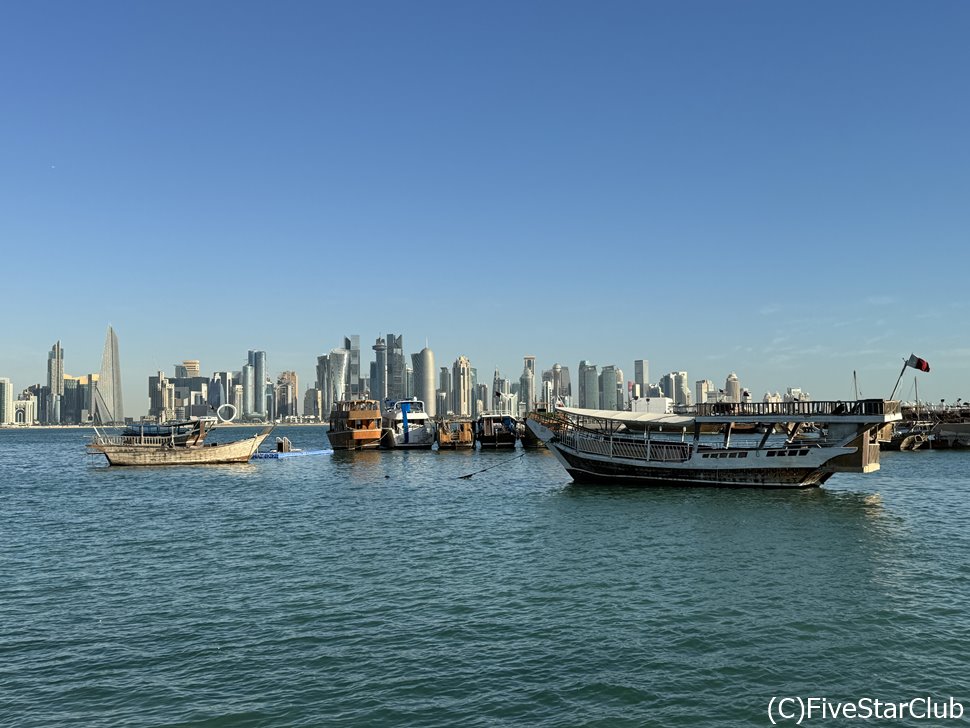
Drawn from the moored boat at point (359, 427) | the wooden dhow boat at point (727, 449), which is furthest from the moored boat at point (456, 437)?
the wooden dhow boat at point (727, 449)

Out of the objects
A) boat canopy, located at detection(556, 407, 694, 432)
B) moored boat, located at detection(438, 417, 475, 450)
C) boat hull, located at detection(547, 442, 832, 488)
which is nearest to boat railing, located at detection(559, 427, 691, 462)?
boat hull, located at detection(547, 442, 832, 488)

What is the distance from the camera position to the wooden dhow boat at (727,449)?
46.9m

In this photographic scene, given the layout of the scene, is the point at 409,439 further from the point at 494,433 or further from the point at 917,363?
the point at 917,363

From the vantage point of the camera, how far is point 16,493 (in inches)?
2443

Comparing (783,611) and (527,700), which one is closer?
(527,700)

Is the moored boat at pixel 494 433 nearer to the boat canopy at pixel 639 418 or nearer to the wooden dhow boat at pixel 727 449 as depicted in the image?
the boat canopy at pixel 639 418

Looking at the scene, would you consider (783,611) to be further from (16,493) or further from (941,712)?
(16,493)

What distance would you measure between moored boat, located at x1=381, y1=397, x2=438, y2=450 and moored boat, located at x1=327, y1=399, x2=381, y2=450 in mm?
5451

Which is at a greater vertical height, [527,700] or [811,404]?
[811,404]

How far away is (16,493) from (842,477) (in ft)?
240

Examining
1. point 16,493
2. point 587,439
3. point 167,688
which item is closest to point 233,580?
point 167,688

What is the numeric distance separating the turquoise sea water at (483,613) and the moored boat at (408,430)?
70.6 meters

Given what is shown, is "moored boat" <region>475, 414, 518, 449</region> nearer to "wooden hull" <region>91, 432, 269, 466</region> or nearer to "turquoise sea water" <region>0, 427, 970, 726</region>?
"wooden hull" <region>91, 432, 269, 466</region>

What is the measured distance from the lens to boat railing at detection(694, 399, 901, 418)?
1816 inches
